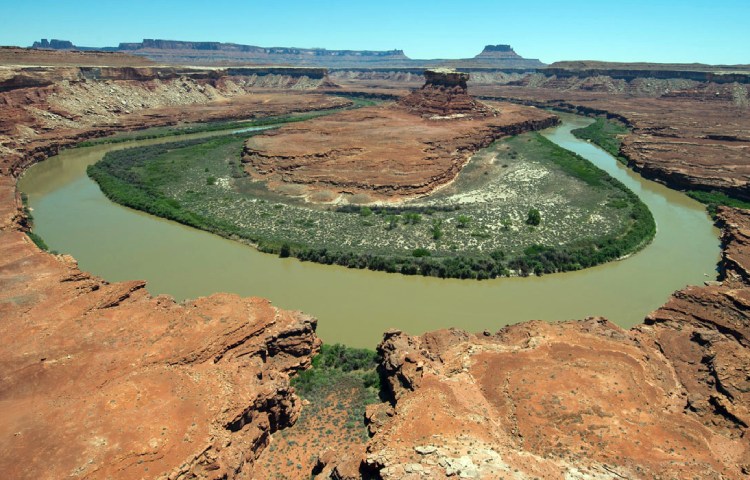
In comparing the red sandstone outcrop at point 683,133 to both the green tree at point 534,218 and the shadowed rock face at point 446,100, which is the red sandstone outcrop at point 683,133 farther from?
the shadowed rock face at point 446,100

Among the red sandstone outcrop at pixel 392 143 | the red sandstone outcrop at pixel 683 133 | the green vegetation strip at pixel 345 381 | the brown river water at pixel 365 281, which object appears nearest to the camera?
the green vegetation strip at pixel 345 381

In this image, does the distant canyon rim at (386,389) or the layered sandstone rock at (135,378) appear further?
the distant canyon rim at (386,389)

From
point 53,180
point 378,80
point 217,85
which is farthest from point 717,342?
point 378,80

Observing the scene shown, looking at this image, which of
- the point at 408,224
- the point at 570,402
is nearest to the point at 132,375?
the point at 570,402

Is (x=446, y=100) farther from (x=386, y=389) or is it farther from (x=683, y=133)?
(x=386, y=389)

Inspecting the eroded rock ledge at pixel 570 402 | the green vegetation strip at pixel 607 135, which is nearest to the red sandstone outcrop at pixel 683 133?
the green vegetation strip at pixel 607 135

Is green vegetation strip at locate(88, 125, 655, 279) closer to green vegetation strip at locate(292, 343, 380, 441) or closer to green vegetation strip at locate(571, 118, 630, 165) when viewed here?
green vegetation strip at locate(292, 343, 380, 441)
